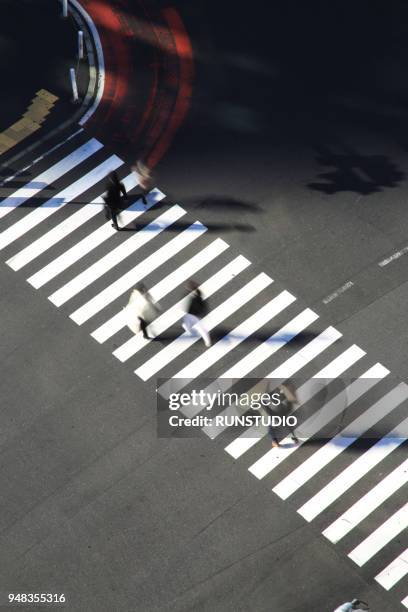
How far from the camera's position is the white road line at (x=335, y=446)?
24109 mm

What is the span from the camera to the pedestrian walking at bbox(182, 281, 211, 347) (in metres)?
25.3

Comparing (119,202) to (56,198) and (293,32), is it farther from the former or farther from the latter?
(293,32)

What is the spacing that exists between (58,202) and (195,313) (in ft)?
21.2

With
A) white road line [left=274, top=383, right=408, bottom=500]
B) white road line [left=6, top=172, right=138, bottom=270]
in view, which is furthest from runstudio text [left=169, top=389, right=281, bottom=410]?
white road line [left=6, top=172, right=138, bottom=270]

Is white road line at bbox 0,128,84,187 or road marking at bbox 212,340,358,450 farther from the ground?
white road line at bbox 0,128,84,187

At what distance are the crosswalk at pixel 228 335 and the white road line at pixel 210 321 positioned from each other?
3cm

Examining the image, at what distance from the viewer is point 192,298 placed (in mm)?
25344

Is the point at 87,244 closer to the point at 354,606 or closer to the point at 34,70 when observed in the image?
the point at 34,70

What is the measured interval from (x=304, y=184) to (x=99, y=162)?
630 cm

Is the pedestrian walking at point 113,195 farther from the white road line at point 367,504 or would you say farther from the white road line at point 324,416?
the white road line at point 367,504

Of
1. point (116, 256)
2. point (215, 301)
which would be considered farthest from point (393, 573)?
point (116, 256)

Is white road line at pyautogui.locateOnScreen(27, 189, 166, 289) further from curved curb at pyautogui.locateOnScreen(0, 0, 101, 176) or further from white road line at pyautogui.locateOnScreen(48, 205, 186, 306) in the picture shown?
curved curb at pyautogui.locateOnScreen(0, 0, 101, 176)

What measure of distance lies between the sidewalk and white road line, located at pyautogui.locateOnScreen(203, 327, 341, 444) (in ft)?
35.3

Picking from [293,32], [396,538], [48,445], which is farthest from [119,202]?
[396,538]
